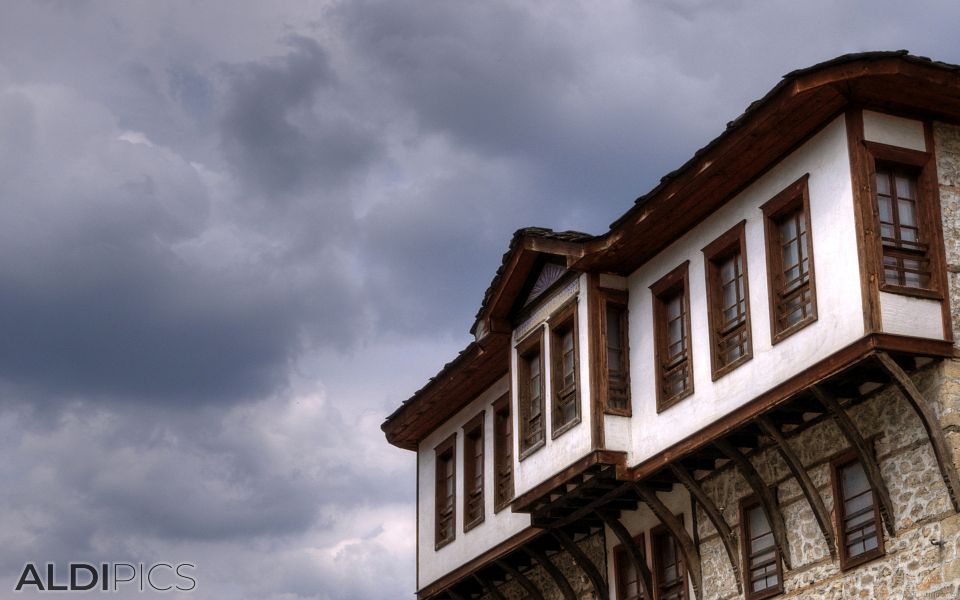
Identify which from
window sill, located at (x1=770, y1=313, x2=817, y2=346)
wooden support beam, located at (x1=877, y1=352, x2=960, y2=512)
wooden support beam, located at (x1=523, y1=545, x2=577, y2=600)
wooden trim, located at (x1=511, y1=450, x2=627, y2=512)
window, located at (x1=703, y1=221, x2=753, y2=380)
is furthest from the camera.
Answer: wooden support beam, located at (x1=523, y1=545, x2=577, y2=600)

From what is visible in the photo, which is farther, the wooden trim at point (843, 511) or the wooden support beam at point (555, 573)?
the wooden support beam at point (555, 573)

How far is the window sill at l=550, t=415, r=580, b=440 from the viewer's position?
963 inches

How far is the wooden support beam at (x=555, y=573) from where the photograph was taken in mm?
27359

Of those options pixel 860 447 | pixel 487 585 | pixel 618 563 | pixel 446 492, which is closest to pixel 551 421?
pixel 618 563

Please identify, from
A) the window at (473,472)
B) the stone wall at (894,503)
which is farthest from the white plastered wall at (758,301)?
the window at (473,472)

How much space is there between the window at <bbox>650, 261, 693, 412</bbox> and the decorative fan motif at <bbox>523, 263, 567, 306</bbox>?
6.67ft

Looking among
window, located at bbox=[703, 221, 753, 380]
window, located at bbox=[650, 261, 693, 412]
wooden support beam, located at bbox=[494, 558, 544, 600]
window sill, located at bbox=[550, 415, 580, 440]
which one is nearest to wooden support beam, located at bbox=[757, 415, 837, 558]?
window, located at bbox=[703, 221, 753, 380]

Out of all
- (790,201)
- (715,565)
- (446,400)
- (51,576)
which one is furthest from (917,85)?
(51,576)

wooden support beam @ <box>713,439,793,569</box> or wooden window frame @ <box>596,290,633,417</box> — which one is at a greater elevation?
wooden window frame @ <box>596,290,633,417</box>

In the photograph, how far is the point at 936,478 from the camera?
746 inches

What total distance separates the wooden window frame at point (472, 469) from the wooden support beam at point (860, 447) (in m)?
10.9

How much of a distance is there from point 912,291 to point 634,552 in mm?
7525

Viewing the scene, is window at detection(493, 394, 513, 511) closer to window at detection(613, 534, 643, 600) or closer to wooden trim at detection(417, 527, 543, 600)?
wooden trim at detection(417, 527, 543, 600)

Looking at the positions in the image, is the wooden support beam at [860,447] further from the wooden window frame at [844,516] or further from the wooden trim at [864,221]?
the wooden trim at [864,221]
